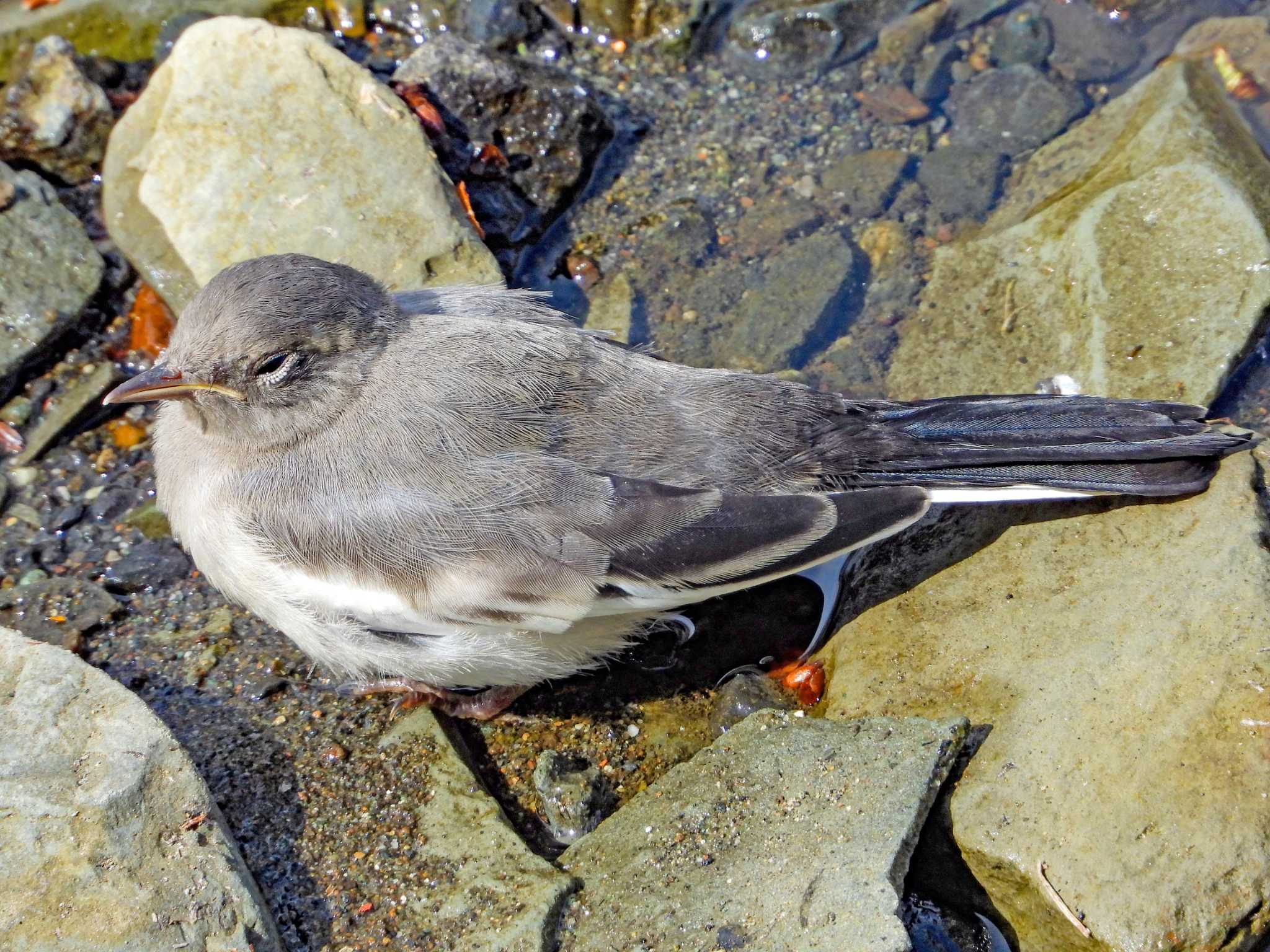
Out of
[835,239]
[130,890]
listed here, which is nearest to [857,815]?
[130,890]

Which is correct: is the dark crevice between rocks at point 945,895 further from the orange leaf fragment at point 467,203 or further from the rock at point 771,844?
the orange leaf fragment at point 467,203

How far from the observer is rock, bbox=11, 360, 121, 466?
219 inches

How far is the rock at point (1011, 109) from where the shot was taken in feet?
22.4

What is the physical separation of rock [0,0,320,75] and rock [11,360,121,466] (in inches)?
74.3

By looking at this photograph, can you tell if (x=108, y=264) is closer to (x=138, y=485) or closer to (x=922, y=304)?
(x=138, y=485)

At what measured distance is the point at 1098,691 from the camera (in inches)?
158

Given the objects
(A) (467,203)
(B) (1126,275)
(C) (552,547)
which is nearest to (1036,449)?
(B) (1126,275)

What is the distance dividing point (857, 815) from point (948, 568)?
1284 millimetres

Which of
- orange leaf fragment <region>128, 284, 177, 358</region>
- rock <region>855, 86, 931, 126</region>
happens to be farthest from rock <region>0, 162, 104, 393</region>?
rock <region>855, 86, 931, 126</region>

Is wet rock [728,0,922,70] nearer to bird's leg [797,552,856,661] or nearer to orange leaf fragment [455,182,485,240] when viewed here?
orange leaf fragment [455,182,485,240]

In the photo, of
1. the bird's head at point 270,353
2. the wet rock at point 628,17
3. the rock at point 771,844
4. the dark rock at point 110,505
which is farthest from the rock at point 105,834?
the wet rock at point 628,17

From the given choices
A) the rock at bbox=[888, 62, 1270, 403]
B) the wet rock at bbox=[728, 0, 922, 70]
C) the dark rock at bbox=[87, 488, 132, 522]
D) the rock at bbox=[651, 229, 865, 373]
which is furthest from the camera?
the wet rock at bbox=[728, 0, 922, 70]

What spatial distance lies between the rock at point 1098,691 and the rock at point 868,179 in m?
2.45

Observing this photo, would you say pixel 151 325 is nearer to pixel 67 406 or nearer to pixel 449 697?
pixel 67 406
